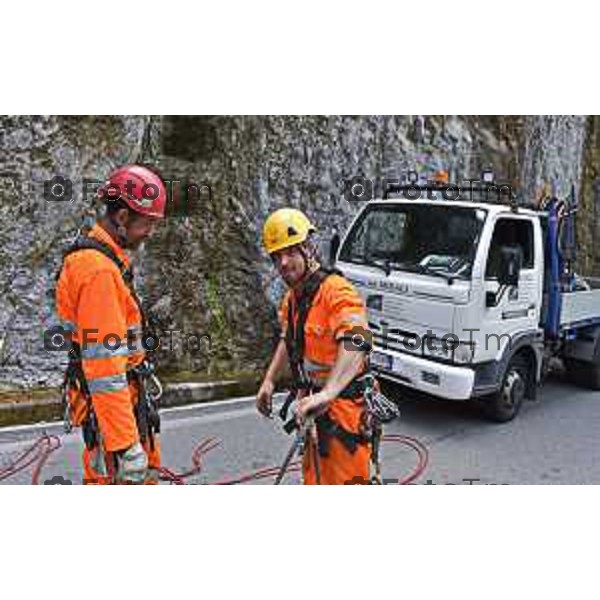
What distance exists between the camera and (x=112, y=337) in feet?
6.64

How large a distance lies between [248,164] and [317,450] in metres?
3.45

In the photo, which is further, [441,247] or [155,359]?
[155,359]

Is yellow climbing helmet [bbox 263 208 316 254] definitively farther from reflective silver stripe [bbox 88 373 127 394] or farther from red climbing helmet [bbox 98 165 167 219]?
reflective silver stripe [bbox 88 373 127 394]

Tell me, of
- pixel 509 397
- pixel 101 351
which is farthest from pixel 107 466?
pixel 509 397

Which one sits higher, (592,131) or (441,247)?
(592,131)

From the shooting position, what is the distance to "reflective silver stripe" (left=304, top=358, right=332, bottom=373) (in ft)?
8.16

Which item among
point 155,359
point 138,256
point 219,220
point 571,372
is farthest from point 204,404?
point 571,372

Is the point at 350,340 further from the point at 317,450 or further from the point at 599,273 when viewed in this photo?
the point at 599,273

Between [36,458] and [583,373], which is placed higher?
[36,458]

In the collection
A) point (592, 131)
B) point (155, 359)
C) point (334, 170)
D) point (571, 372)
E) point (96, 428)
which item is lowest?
point (571, 372)

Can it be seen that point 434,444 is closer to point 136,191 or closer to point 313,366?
point 313,366

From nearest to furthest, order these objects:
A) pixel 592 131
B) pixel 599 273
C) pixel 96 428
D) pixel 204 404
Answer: pixel 96 428
pixel 204 404
pixel 599 273
pixel 592 131

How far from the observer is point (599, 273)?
7539 mm

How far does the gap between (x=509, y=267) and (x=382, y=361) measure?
118 centimetres
